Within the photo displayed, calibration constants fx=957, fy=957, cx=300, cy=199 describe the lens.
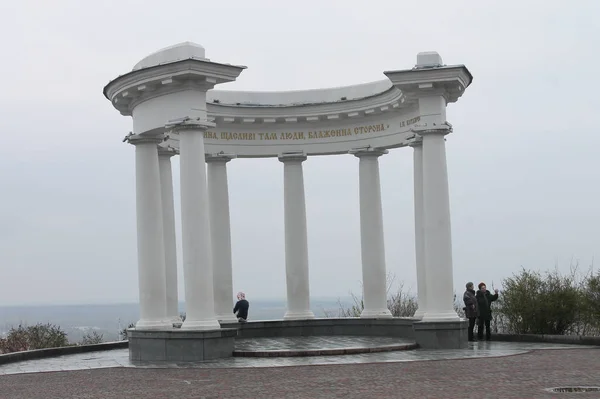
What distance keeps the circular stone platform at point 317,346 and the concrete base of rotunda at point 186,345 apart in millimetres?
677

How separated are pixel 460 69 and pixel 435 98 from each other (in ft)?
4.42

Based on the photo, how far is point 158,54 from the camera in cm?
3231

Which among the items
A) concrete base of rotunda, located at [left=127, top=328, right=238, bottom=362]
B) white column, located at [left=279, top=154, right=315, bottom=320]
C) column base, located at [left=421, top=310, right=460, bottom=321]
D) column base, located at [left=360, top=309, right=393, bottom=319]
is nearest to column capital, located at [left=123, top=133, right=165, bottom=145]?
concrete base of rotunda, located at [left=127, top=328, right=238, bottom=362]

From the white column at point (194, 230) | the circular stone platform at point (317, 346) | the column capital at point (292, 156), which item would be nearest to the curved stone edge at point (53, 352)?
the circular stone platform at point (317, 346)

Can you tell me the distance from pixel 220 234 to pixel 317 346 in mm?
9410

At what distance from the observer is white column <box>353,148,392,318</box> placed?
40406mm

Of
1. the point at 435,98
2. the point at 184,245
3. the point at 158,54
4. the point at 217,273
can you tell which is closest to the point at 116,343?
the point at 217,273

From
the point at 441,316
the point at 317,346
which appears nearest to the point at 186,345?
the point at 317,346

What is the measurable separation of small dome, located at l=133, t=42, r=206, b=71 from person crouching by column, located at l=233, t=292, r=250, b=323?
12352mm

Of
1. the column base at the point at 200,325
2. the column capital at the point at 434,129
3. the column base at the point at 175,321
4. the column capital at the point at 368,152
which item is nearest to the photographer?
the column base at the point at 200,325

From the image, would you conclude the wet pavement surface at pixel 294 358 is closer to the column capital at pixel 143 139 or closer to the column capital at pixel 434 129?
the column capital at pixel 434 129

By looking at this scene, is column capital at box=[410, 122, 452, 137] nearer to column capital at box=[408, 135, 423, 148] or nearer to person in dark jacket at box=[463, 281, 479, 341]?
column capital at box=[408, 135, 423, 148]

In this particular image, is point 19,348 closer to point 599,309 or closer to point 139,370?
point 139,370

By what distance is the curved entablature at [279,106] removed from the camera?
104ft
